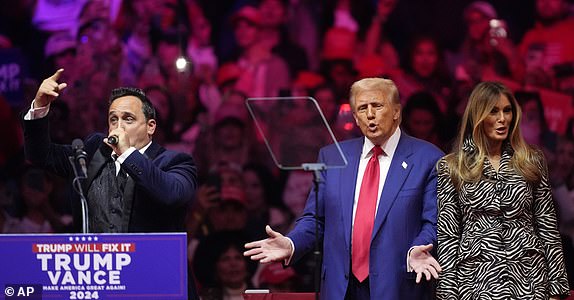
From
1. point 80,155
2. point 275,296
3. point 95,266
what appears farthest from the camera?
point 275,296

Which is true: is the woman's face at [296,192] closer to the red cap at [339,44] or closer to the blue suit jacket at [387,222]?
the red cap at [339,44]

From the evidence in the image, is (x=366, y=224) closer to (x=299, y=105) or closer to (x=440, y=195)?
(x=440, y=195)

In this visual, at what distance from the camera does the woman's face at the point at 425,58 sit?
745cm

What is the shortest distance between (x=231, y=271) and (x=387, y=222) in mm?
3249

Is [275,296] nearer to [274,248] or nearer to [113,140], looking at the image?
[274,248]

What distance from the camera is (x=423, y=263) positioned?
3982 mm

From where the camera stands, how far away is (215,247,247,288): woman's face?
7.21 meters

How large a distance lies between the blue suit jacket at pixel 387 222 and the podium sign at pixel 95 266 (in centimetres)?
75

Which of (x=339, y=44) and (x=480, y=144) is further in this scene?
(x=339, y=44)

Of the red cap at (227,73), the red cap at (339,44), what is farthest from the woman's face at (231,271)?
the red cap at (339,44)

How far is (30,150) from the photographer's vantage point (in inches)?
168

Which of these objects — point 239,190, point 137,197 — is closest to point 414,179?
point 137,197

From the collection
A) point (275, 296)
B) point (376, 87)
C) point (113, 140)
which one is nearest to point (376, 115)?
point (376, 87)

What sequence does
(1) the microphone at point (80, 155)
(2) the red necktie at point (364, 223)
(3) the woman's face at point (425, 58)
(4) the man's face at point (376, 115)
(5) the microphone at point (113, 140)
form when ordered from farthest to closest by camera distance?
(3) the woman's face at point (425, 58) < (4) the man's face at point (376, 115) < (2) the red necktie at point (364, 223) < (5) the microphone at point (113, 140) < (1) the microphone at point (80, 155)
